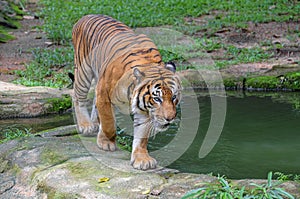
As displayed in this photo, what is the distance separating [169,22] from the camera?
46.5ft

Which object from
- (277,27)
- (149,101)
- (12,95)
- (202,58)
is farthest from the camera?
(277,27)

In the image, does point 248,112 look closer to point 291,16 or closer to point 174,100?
point 174,100

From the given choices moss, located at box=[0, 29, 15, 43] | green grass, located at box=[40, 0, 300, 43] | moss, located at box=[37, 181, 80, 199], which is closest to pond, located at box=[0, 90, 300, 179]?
moss, located at box=[37, 181, 80, 199]

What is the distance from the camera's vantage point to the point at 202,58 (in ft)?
35.4

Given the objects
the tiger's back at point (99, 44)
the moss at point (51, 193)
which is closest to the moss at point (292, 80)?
the tiger's back at point (99, 44)

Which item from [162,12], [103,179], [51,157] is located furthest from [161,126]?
[162,12]

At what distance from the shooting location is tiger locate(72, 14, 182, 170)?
3.61 metres

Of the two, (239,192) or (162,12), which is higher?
(239,192)

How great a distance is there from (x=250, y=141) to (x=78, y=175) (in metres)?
2.34

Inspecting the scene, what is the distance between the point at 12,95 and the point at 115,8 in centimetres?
858

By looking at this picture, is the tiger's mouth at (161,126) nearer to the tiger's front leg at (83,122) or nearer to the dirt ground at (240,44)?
the tiger's front leg at (83,122)

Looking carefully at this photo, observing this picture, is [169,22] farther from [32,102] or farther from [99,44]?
[99,44]

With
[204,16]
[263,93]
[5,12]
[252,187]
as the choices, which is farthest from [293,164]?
[5,12]

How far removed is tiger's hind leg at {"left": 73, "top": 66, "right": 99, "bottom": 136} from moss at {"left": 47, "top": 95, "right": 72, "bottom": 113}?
213cm
